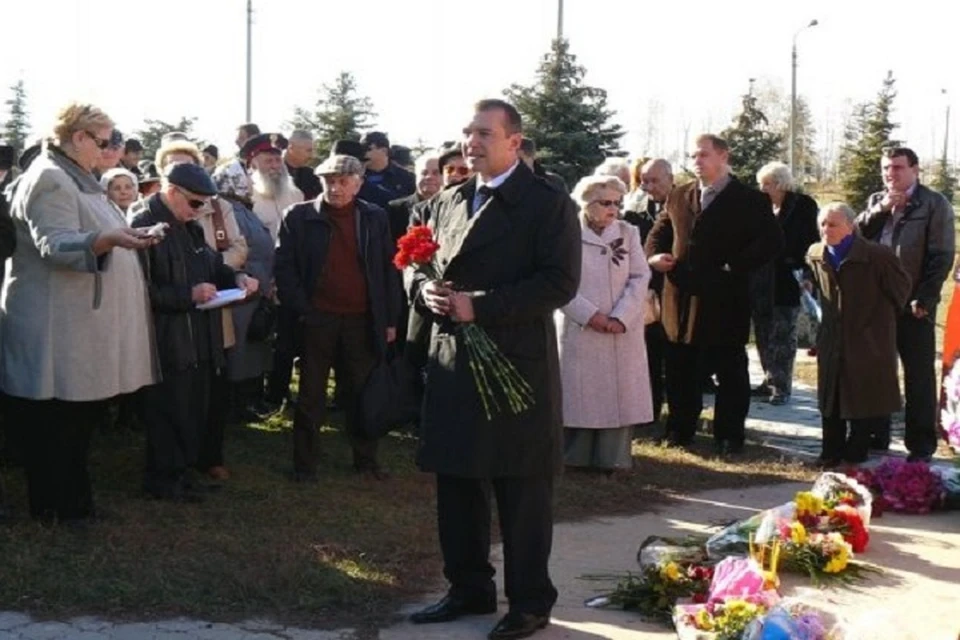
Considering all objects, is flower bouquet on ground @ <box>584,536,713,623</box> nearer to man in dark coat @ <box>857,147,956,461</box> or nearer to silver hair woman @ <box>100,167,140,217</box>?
man in dark coat @ <box>857,147,956,461</box>

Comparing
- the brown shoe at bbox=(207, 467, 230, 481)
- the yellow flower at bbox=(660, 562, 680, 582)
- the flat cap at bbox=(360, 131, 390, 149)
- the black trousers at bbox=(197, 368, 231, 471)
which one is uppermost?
the flat cap at bbox=(360, 131, 390, 149)

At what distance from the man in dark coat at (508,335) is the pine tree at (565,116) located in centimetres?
1899

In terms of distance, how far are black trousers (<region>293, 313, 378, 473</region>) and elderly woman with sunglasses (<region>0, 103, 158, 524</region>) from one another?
4.92 ft

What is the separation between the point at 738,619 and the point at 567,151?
65.6ft

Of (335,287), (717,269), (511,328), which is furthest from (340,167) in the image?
(717,269)

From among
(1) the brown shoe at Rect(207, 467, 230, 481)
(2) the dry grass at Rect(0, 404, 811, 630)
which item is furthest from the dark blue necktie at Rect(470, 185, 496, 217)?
(1) the brown shoe at Rect(207, 467, 230, 481)

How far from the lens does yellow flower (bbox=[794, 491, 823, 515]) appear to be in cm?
644

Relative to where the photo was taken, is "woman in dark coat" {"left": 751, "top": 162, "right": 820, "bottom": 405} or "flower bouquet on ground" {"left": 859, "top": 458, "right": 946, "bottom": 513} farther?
"woman in dark coat" {"left": 751, "top": 162, "right": 820, "bottom": 405}

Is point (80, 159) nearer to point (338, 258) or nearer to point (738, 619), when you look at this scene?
point (338, 258)

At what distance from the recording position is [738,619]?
4641 millimetres

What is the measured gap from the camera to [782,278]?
10.9 metres

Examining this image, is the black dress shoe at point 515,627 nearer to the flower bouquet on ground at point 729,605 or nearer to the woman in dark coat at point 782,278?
the flower bouquet on ground at point 729,605

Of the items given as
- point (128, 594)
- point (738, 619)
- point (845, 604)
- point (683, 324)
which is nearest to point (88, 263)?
point (128, 594)

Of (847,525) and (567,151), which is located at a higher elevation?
(567,151)
